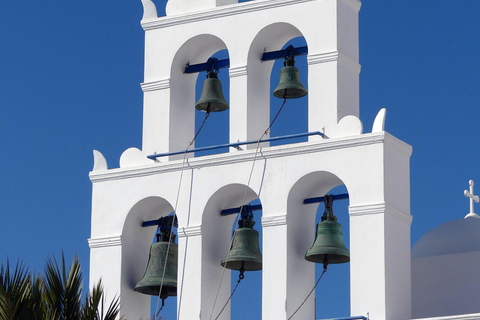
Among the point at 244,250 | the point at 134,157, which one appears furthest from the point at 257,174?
the point at 134,157

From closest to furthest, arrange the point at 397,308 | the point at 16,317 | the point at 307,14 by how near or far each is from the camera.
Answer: the point at 16,317 → the point at 397,308 → the point at 307,14

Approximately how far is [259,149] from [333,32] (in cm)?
198

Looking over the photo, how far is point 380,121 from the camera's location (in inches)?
983

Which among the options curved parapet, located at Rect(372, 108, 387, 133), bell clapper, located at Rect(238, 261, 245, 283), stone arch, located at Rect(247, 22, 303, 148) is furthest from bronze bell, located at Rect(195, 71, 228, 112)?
curved parapet, located at Rect(372, 108, 387, 133)

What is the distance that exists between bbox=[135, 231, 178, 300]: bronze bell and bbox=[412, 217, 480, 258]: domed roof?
3.91 m

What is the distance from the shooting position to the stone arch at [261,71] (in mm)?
26312

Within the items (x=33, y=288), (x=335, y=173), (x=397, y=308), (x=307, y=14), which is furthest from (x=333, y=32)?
(x=33, y=288)

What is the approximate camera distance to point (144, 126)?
2700 cm

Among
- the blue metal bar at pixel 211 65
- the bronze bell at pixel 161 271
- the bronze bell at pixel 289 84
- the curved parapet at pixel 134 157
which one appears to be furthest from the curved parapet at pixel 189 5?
the bronze bell at pixel 161 271

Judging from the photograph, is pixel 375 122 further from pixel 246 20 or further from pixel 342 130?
pixel 246 20

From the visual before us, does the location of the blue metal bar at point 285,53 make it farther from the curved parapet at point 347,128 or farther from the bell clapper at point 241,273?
the bell clapper at point 241,273

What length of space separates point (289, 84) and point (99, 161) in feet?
10.1

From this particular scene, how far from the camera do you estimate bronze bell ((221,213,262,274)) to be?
25.6 m

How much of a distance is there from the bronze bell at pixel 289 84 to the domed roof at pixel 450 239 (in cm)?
323
